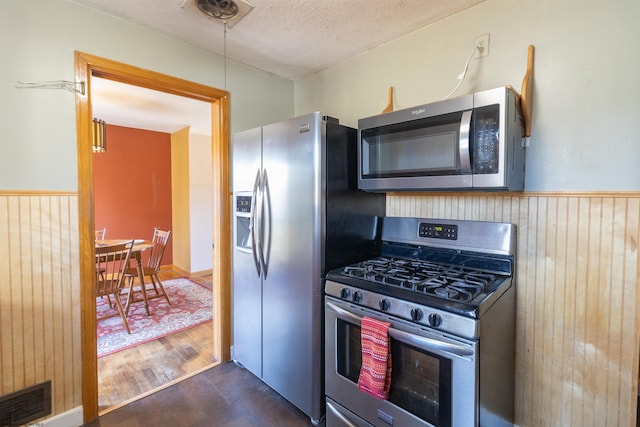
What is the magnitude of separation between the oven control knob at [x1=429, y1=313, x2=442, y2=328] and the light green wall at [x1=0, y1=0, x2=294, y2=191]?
195 cm

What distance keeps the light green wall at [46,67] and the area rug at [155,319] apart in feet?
5.67

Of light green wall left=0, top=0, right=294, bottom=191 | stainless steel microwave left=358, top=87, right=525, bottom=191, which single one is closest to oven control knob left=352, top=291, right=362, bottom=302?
stainless steel microwave left=358, top=87, right=525, bottom=191

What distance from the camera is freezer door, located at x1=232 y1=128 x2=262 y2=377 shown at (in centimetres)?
208

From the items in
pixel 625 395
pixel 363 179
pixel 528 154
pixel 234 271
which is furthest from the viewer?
pixel 234 271

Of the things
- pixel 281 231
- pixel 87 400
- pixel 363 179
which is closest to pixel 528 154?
pixel 363 179

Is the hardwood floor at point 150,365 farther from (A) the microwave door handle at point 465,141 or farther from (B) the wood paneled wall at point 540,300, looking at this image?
(A) the microwave door handle at point 465,141

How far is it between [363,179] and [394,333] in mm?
866

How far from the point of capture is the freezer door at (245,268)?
208cm

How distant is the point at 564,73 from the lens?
146 centimetres

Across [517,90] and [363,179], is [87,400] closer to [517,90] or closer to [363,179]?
[363,179]

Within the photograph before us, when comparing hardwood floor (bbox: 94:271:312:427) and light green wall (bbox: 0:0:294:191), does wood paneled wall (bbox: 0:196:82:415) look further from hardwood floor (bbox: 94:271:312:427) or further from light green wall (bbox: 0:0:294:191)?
hardwood floor (bbox: 94:271:312:427)

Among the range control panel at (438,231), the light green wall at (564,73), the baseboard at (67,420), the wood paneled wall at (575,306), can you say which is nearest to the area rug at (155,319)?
the baseboard at (67,420)

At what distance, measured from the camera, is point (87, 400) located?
5.84 ft

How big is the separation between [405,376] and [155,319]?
2.91 meters
